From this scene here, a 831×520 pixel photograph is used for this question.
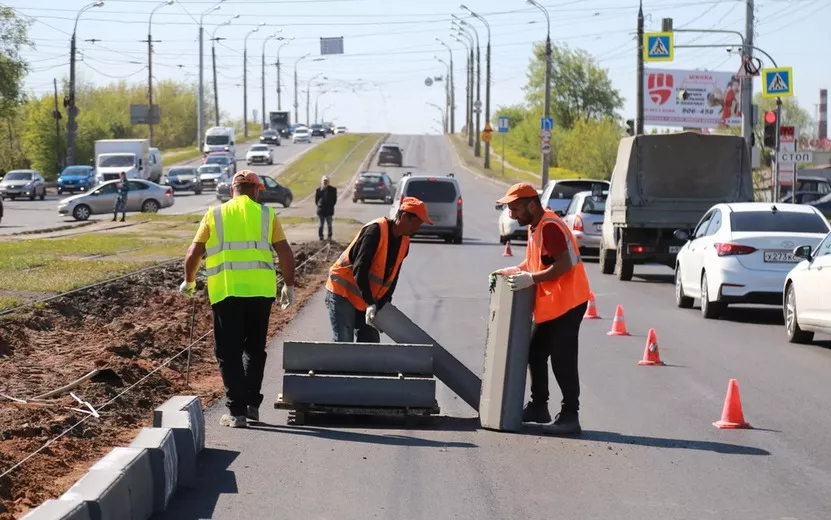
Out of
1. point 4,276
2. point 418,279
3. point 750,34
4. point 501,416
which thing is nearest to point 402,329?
point 501,416

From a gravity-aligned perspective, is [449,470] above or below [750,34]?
below

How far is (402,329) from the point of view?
34.4 feet

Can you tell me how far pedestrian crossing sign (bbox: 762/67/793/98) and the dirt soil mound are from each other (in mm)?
19547

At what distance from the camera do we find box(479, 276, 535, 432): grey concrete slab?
9922mm

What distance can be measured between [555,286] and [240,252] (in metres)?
2.19

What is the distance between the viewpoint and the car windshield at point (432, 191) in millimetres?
37625

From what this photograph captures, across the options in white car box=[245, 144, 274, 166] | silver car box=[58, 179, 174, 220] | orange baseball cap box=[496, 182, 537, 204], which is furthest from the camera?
white car box=[245, 144, 274, 166]

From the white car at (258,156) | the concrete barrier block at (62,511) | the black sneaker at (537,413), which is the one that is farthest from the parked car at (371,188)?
the concrete barrier block at (62,511)

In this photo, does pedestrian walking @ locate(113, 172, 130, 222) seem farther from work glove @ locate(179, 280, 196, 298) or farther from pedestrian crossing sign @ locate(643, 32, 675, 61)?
work glove @ locate(179, 280, 196, 298)

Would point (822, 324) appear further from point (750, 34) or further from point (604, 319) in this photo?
point (750, 34)

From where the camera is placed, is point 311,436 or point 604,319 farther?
point 604,319

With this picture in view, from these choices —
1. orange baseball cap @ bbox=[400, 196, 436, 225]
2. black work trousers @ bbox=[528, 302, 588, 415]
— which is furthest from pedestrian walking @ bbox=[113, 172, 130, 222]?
black work trousers @ bbox=[528, 302, 588, 415]

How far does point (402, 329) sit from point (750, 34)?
30.1 meters

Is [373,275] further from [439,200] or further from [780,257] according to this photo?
[439,200]
